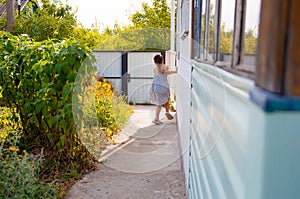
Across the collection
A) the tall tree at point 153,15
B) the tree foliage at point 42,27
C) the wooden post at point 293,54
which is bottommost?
the wooden post at point 293,54

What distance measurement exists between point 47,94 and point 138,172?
127cm

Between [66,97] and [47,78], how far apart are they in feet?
1.06

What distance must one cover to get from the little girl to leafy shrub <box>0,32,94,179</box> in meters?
2.78

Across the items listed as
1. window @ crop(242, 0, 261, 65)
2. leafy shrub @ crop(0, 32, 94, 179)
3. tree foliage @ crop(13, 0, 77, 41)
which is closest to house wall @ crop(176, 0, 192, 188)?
leafy shrub @ crop(0, 32, 94, 179)

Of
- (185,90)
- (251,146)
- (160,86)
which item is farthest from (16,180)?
(160,86)

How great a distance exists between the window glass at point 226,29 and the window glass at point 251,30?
0.24 meters

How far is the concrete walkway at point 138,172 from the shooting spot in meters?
3.46

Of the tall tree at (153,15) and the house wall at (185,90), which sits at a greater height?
the tall tree at (153,15)

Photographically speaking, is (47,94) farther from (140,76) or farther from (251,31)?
(140,76)

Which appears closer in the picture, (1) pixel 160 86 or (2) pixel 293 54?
(2) pixel 293 54

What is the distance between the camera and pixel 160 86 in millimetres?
6848

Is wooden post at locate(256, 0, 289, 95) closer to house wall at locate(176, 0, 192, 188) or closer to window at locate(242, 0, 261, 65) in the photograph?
window at locate(242, 0, 261, 65)

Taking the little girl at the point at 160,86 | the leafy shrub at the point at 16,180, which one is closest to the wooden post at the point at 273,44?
the leafy shrub at the point at 16,180

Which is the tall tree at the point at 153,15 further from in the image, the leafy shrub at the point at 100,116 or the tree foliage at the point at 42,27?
the leafy shrub at the point at 100,116
